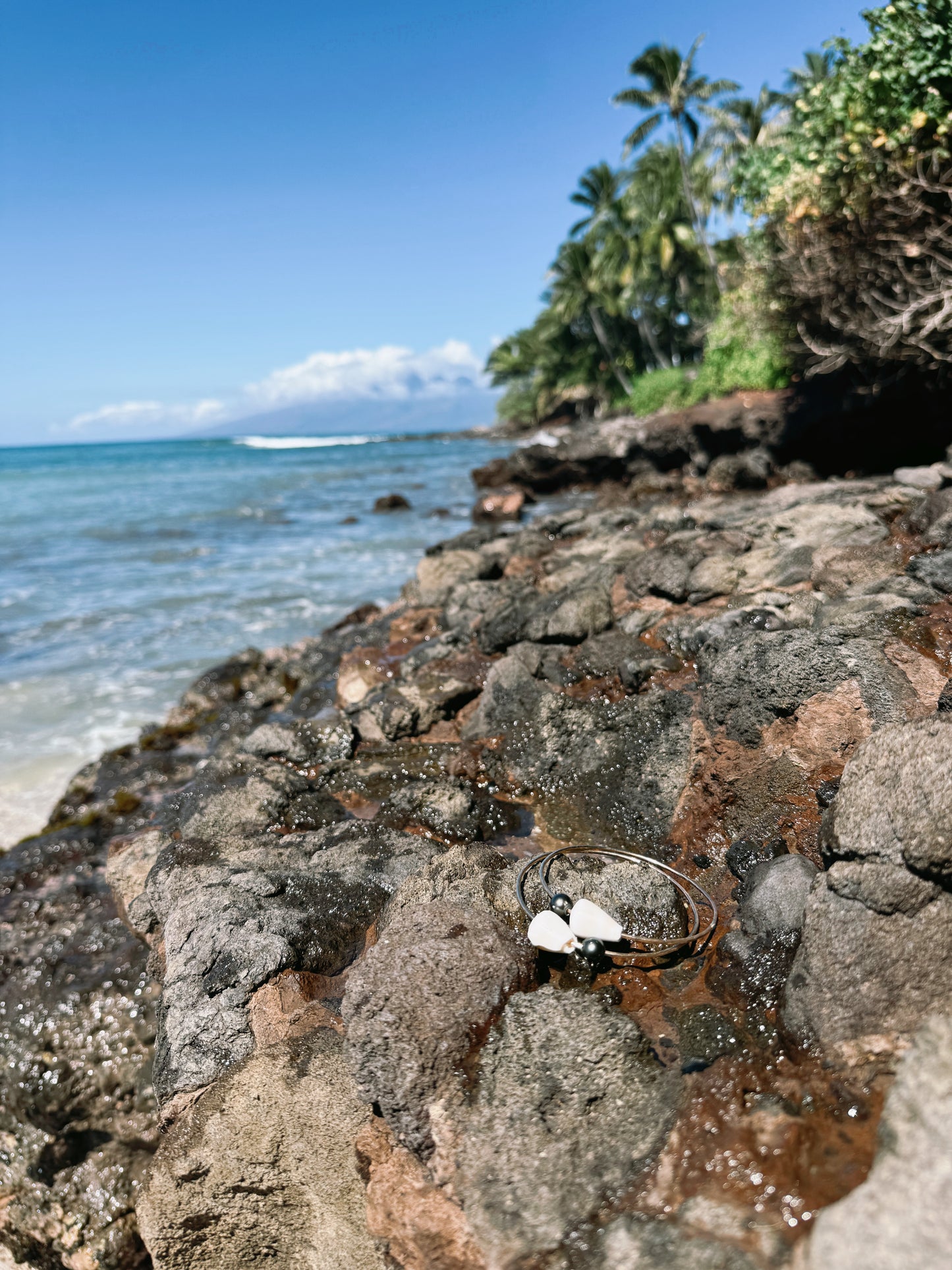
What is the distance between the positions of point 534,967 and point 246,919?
6.36 feet

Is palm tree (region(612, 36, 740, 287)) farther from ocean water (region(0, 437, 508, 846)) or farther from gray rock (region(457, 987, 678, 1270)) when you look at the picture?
gray rock (region(457, 987, 678, 1270))

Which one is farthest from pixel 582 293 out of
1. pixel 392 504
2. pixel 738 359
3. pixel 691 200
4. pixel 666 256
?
pixel 738 359

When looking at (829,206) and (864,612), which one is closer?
(864,612)

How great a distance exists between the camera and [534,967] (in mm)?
3787

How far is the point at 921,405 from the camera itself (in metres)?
16.0

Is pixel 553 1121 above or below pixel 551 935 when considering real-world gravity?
below

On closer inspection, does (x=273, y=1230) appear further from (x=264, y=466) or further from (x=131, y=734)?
(x=264, y=466)

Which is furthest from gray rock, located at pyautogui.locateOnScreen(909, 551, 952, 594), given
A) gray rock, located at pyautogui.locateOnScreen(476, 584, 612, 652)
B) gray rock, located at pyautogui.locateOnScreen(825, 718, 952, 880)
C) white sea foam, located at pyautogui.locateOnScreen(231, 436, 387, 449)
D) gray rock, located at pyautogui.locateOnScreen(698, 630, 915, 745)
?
white sea foam, located at pyautogui.locateOnScreen(231, 436, 387, 449)

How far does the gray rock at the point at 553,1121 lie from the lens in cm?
278

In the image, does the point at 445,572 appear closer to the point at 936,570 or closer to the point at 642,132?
the point at 936,570

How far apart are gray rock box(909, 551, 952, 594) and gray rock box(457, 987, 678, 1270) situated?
4.80 m

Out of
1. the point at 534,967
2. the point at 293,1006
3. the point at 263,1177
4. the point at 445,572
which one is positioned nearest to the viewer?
the point at 263,1177

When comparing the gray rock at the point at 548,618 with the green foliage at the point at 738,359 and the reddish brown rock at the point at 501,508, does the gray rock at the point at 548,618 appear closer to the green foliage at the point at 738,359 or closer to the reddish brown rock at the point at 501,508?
the green foliage at the point at 738,359

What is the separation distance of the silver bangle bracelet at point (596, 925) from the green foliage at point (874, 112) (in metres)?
11.8
